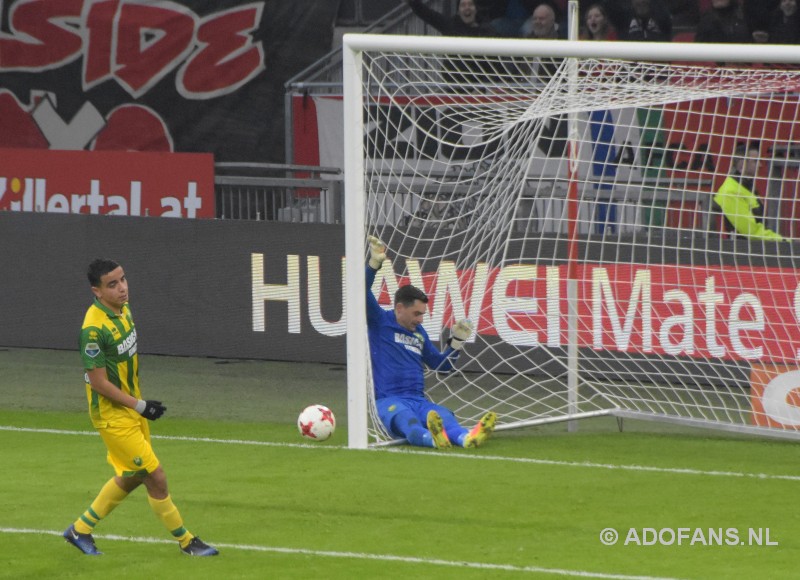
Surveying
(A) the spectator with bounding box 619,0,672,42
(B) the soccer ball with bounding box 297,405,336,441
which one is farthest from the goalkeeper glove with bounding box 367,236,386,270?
(A) the spectator with bounding box 619,0,672,42

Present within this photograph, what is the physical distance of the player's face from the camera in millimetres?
7664

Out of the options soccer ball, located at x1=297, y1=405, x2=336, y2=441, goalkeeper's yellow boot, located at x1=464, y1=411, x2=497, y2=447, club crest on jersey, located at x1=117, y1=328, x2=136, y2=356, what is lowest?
goalkeeper's yellow boot, located at x1=464, y1=411, x2=497, y2=447

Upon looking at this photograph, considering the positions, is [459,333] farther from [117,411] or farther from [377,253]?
[117,411]

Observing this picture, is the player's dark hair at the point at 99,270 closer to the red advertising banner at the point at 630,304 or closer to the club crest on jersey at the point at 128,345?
the club crest on jersey at the point at 128,345

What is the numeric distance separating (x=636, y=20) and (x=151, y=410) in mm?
12220

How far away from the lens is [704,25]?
18.2 metres

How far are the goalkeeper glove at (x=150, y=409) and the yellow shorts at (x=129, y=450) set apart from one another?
0.62ft

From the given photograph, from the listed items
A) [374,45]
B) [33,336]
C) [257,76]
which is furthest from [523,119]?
[257,76]

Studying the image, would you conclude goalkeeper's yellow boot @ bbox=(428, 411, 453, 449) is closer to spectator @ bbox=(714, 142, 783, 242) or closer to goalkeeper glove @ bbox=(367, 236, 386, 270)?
goalkeeper glove @ bbox=(367, 236, 386, 270)

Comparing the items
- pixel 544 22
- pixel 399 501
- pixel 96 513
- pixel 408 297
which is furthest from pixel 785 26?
pixel 96 513

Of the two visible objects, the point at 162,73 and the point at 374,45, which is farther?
the point at 162,73

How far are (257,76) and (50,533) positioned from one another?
13.2 meters

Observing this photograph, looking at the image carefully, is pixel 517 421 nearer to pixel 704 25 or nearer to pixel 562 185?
pixel 562 185

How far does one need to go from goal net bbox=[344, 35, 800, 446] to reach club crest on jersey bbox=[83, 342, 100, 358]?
13.7ft
